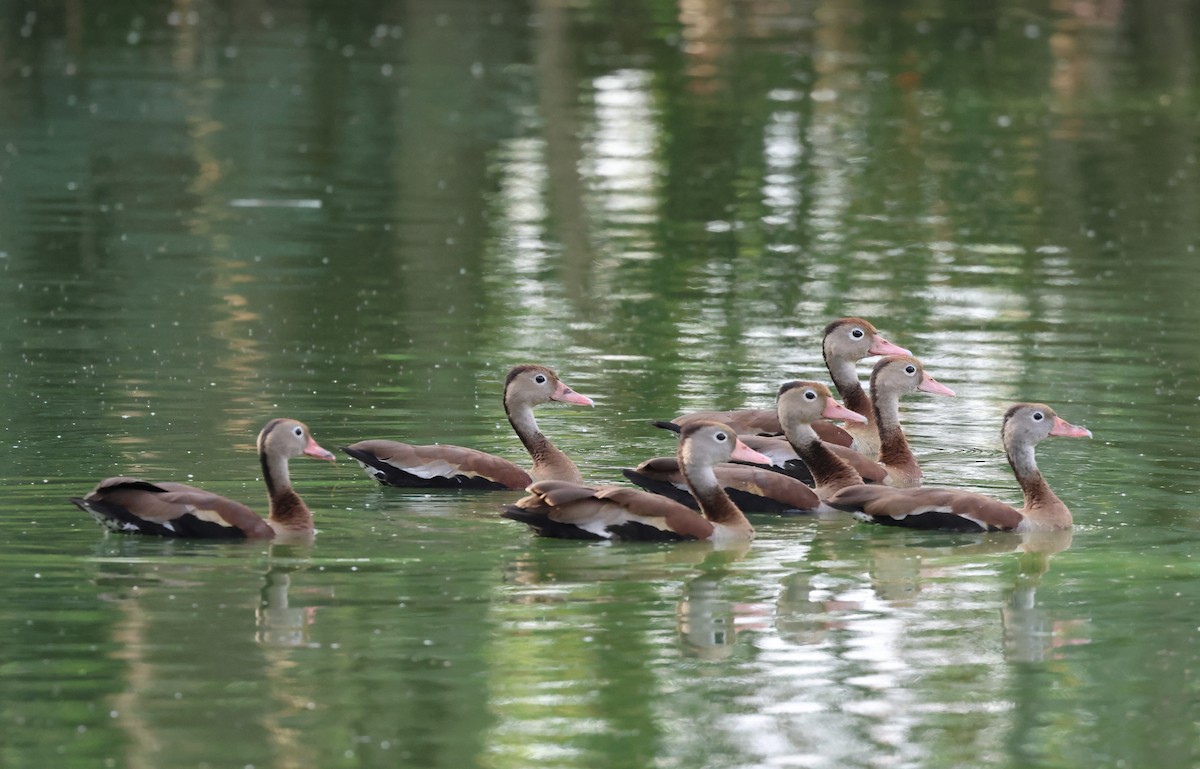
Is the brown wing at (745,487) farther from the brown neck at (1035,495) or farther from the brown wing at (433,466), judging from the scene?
the brown neck at (1035,495)

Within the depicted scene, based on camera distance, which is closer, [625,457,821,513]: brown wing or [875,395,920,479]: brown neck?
[625,457,821,513]: brown wing

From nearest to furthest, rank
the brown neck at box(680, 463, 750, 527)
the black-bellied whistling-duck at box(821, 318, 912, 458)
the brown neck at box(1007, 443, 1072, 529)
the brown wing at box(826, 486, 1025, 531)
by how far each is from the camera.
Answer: the brown neck at box(680, 463, 750, 527)
the brown wing at box(826, 486, 1025, 531)
the brown neck at box(1007, 443, 1072, 529)
the black-bellied whistling-duck at box(821, 318, 912, 458)

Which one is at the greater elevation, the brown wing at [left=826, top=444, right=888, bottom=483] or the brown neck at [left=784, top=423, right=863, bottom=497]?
the brown neck at [left=784, top=423, right=863, bottom=497]

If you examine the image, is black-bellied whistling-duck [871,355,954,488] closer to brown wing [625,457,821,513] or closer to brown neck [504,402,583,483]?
brown wing [625,457,821,513]

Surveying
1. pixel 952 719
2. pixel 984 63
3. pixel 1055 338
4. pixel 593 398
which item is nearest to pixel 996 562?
pixel 952 719

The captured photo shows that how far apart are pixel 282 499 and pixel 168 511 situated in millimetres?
555

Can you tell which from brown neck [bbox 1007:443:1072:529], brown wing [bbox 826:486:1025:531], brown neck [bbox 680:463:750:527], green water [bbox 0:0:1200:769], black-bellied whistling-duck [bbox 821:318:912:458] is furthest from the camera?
black-bellied whistling-duck [bbox 821:318:912:458]

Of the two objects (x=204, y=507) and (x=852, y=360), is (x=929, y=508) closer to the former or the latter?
(x=852, y=360)

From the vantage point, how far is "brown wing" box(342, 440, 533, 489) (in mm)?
12953

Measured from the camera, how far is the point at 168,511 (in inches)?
449

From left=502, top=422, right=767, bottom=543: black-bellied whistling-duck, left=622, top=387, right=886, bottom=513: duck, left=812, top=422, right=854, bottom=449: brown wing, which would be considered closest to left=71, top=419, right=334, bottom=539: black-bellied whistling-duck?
left=502, top=422, right=767, bottom=543: black-bellied whistling-duck

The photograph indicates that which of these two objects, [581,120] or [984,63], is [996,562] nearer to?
[581,120]

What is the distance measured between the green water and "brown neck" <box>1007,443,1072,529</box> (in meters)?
0.28

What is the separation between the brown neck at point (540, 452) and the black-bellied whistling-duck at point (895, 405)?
1738 millimetres
